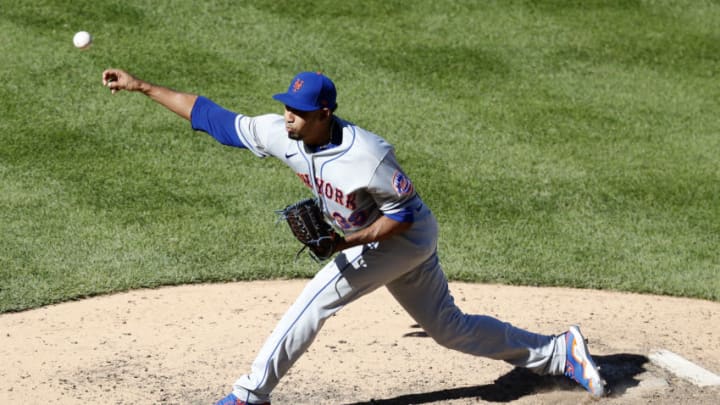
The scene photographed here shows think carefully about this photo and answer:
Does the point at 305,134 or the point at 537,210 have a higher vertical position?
the point at 305,134

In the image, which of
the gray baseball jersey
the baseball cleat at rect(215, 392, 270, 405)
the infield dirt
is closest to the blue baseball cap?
the gray baseball jersey

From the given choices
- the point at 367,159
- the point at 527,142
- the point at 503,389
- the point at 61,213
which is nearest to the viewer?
the point at 367,159

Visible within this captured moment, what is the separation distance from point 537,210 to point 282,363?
3813 mm

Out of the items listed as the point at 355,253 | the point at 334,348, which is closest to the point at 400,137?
the point at 334,348

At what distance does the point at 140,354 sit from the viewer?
573 cm

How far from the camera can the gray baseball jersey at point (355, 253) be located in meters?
4.59

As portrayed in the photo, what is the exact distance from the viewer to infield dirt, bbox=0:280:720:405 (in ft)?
17.5

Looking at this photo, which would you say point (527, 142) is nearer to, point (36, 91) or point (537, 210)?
point (537, 210)

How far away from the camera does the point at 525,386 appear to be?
549cm

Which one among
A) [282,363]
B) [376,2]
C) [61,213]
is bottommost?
[61,213]

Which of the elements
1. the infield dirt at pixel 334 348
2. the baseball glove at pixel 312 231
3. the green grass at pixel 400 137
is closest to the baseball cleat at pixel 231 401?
the infield dirt at pixel 334 348

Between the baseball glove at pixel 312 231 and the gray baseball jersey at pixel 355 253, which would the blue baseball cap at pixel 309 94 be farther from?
the baseball glove at pixel 312 231

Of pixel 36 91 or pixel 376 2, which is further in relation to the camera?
pixel 376 2

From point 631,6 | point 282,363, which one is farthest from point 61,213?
point 631,6
